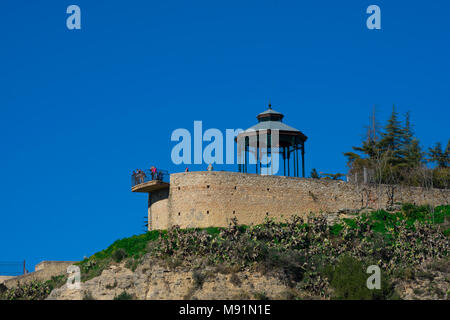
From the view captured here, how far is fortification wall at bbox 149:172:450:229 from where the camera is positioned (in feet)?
136

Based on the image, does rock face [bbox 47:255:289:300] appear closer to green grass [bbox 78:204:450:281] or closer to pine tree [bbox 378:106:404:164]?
green grass [bbox 78:204:450:281]

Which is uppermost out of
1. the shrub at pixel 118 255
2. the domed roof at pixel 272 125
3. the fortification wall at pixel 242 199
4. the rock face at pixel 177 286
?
the domed roof at pixel 272 125

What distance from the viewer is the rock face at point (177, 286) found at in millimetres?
35500

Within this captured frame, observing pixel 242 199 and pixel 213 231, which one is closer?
pixel 213 231

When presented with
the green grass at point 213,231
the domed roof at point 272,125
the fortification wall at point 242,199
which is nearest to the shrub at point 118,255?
the green grass at point 213,231

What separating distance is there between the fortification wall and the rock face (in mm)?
4948

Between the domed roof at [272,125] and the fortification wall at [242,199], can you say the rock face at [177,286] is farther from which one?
the domed roof at [272,125]

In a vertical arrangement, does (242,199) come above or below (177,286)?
above

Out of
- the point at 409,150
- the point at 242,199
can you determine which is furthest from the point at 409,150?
Answer: the point at 242,199

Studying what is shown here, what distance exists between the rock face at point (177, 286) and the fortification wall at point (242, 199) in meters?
4.95

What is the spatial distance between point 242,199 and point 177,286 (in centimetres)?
766

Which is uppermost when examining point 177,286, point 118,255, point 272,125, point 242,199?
point 272,125

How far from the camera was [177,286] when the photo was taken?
119 feet

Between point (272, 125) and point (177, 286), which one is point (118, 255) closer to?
point (177, 286)
